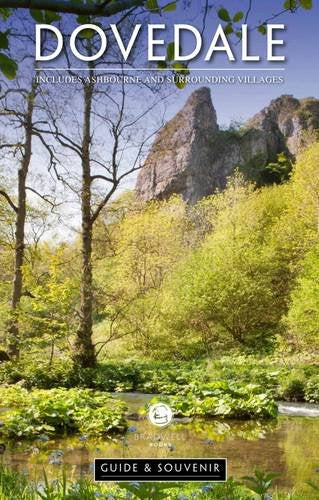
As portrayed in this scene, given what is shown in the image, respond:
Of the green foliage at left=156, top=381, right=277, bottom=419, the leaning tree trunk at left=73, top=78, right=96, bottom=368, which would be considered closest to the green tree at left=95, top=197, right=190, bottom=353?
the leaning tree trunk at left=73, top=78, right=96, bottom=368

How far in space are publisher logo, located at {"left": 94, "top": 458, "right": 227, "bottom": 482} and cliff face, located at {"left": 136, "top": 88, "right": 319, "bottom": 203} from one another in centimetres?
3331

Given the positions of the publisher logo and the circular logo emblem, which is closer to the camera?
the publisher logo

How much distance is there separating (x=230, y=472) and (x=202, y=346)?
46.6 ft

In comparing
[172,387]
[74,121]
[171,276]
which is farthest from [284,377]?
[171,276]

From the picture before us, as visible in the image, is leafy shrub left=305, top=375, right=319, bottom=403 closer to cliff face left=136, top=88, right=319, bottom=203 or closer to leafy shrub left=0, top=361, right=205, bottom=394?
leafy shrub left=0, top=361, right=205, bottom=394

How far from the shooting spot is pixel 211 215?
3067cm

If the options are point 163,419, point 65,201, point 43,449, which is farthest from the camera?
point 65,201

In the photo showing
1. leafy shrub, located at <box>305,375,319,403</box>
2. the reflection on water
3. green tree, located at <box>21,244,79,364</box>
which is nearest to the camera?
the reflection on water

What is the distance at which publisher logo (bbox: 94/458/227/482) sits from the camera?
2.89 metres

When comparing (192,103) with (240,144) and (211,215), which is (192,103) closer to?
(240,144)

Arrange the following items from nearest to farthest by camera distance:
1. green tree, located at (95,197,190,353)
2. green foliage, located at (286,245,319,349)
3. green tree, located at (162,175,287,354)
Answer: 1. green foliage, located at (286,245,319,349)
2. green tree, located at (162,175,287,354)
3. green tree, located at (95,197,190,353)

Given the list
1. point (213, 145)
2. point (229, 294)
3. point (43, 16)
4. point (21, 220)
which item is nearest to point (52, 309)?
point (21, 220)

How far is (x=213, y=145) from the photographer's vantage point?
3922 cm

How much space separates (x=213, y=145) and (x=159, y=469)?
37.5m
